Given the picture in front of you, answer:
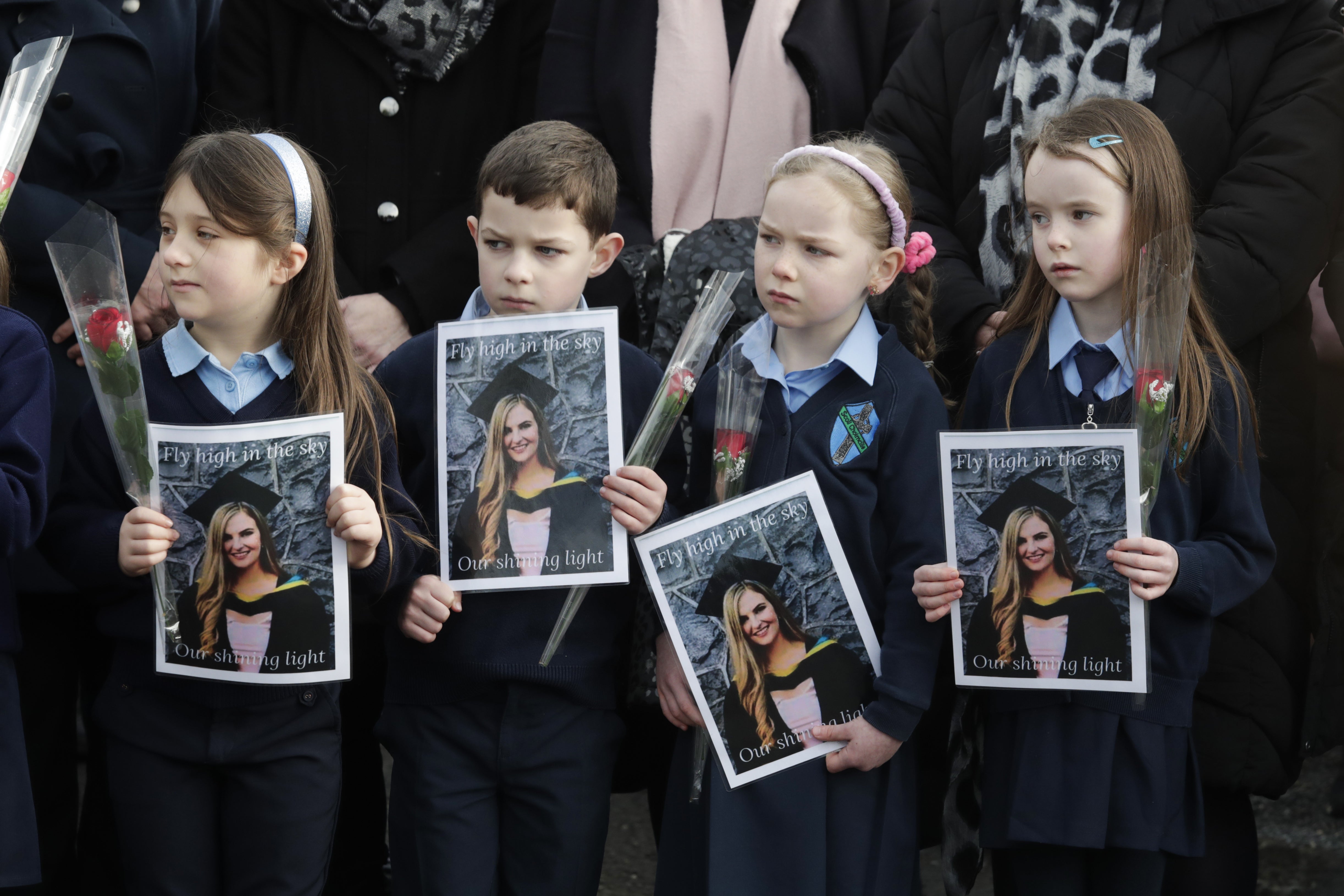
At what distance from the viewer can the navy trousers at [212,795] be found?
2762mm

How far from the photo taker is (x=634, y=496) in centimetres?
285

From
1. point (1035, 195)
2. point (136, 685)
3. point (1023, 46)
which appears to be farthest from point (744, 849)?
point (1023, 46)

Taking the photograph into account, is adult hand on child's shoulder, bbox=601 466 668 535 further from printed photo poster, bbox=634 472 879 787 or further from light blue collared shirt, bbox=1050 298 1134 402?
light blue collared shirt, bbox=1050 298 1134 402

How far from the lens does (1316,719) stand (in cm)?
313

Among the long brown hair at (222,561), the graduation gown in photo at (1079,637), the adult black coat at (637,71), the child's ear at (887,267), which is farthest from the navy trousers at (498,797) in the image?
the adult black coat at (637,71)

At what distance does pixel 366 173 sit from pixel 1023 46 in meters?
1.66

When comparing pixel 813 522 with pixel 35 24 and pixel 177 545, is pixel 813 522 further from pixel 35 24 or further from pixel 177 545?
pixel 35 24

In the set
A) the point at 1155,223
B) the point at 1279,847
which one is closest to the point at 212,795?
the point at 1155,223

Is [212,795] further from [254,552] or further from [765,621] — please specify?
[765,621]

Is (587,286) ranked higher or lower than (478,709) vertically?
higher

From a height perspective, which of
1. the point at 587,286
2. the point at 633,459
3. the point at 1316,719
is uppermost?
the point at 587,286

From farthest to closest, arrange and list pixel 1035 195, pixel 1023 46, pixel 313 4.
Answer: pixel 313 4, pixel 1023 46, pixel 1035 195

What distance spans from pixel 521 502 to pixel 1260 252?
5.39 feet

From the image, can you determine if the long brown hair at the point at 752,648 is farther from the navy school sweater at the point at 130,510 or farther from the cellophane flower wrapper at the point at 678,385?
the navy school sweater at the point at 130,510
